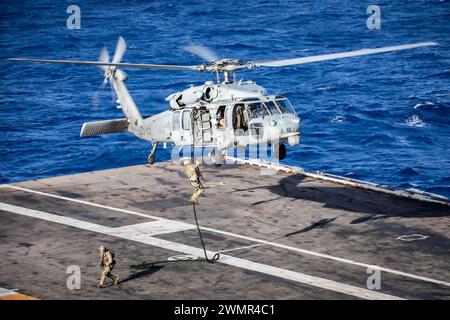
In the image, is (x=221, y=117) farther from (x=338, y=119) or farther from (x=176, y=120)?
(x=338, y=119)

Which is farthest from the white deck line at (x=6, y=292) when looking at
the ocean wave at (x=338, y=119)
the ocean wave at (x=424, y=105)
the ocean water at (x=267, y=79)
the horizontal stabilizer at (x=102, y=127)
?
the ocean wave at (x=424, y=105)

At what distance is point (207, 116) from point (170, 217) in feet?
16.4

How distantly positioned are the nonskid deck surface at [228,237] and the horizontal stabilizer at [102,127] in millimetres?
3108

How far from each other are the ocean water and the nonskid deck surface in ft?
59.3

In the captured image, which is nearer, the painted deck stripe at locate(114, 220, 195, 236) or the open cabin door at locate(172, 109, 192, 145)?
the painted deck stripe at locate(114, 220, 195, 236)

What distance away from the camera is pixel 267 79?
273ft

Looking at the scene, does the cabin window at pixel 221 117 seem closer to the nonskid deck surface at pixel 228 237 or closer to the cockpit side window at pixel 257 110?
the cockpit side window at pixel 257 110

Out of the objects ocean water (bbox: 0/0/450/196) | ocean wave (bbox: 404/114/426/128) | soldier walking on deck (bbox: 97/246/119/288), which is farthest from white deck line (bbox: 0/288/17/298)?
ocean wave (bbox: 404/114/426/128)

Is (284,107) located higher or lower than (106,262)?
higher

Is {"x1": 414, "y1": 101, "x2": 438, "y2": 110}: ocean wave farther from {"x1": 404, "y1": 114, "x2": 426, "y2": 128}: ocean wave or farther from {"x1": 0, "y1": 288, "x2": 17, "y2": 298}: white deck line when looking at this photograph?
{"x1": 0, "y1": 288, "x2": 17, "y2": 298}: white deck line

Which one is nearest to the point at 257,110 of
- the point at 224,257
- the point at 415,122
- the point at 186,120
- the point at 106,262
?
the point at 186,120

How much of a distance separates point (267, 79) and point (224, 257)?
54.2 metres

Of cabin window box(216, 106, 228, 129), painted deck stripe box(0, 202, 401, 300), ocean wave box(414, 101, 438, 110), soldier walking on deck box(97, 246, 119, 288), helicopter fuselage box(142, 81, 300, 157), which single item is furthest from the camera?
ocean wave box(414, 101, 438, 110)

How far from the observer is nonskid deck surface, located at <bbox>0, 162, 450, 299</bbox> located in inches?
1086
